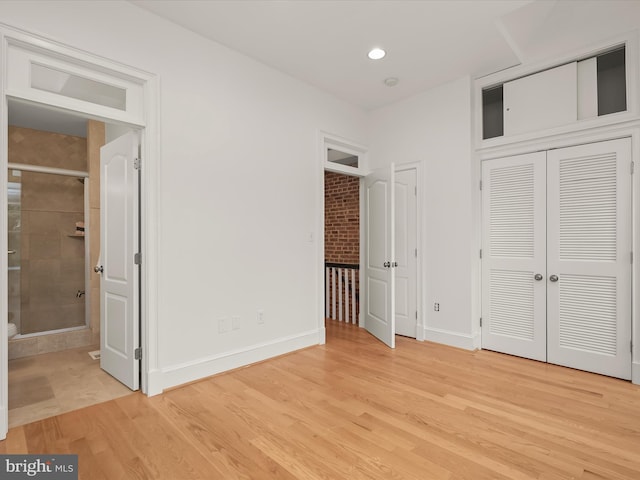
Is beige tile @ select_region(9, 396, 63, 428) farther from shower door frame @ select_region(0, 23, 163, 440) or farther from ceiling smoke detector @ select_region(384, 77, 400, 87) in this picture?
ceiling smoke detector @ select_region(384, 77, 400, 87)

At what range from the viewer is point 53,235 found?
4875mm

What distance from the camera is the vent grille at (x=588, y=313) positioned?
3152 mm

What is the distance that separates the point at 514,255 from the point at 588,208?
792mm

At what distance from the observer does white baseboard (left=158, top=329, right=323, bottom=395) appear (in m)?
2.88

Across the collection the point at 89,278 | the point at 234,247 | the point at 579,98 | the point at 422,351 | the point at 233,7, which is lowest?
the point at 422,351

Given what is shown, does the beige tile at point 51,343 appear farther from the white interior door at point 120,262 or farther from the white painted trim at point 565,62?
the white painted trim at point 565,62

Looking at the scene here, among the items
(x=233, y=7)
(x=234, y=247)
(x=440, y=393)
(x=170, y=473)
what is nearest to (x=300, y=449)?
(x=170, y=473)

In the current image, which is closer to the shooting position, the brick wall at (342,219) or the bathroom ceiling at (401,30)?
the bathroom ceiling at (401,30)

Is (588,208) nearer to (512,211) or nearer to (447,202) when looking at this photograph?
(512,211)

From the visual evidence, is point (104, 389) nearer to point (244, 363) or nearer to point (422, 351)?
point (244, 363)

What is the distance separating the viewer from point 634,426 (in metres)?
2.29

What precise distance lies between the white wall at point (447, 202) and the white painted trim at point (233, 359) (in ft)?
5.04

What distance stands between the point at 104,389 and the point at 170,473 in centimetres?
147

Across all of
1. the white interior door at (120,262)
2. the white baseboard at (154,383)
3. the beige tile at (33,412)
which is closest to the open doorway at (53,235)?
the white interior door at (120,262)
